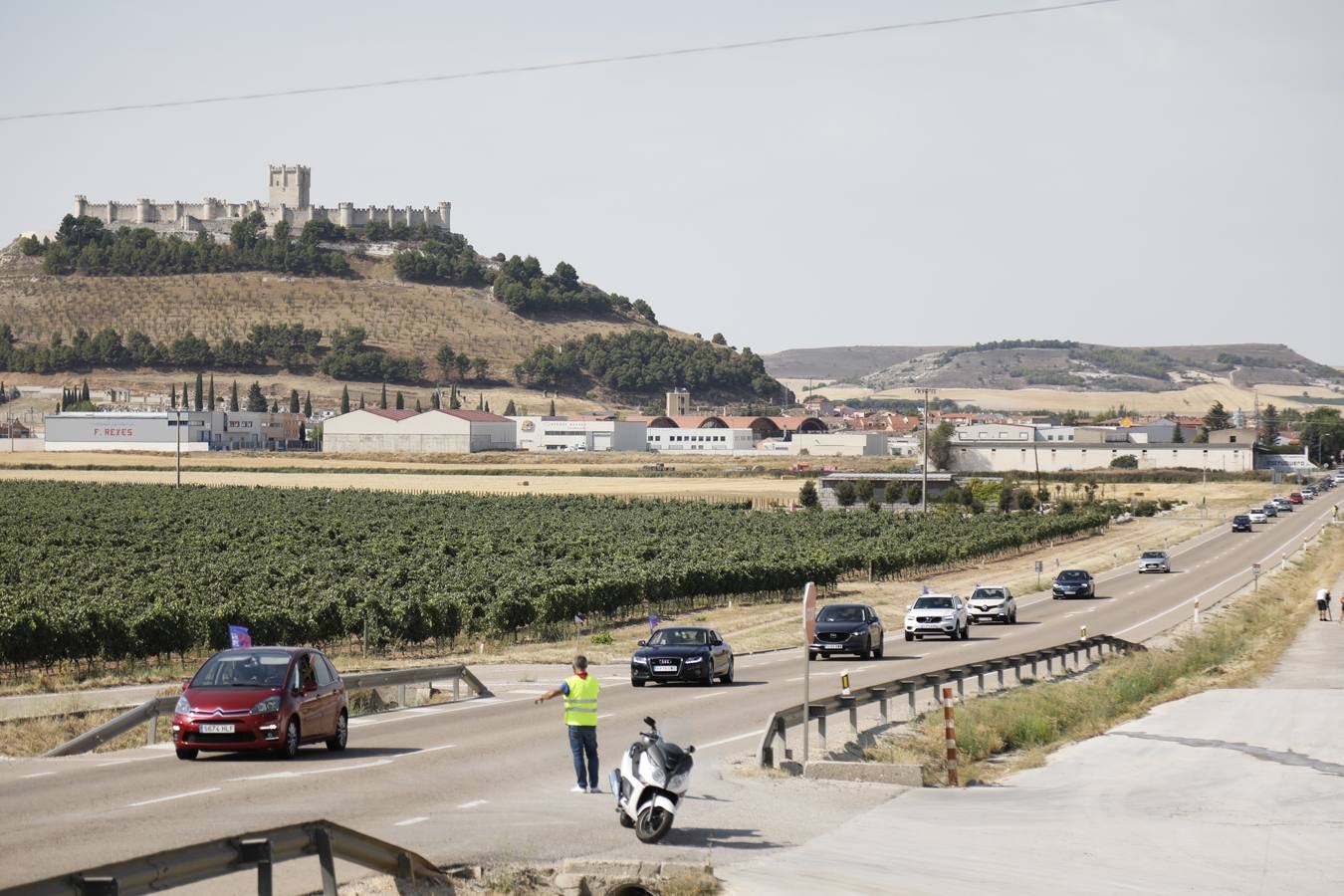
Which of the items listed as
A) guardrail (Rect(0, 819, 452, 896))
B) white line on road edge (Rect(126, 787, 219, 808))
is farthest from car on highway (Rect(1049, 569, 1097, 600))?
guardrail (Rect(0, 819, 452, 896))

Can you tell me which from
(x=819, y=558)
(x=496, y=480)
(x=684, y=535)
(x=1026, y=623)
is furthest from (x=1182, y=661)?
(x=496, y=480)

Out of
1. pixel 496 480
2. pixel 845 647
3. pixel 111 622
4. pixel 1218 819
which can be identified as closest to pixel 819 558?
pixel 845 647

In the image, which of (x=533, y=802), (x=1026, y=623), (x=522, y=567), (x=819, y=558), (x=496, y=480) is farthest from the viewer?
(x=496, y=480)

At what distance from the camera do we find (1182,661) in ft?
133

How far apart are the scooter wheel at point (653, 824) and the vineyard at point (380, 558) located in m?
26.7

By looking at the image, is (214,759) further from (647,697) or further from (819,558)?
(819,558)

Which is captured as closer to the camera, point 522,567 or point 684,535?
point 522,567

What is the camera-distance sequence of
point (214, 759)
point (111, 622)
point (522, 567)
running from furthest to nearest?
1. point (522, 567)
2. point (111, 622)
3. point (214, 759)

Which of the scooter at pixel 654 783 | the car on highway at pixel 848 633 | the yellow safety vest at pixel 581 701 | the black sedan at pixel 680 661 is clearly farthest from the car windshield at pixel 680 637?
the scooter at pixel 654 783

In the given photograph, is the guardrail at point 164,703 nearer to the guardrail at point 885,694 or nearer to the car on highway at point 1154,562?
the guardrail at point 885,694

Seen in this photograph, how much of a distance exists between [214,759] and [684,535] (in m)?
64.9

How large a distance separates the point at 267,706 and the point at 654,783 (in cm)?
752

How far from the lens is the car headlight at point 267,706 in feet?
69.0

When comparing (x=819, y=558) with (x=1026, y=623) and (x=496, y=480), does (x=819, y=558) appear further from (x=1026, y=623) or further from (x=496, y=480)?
(x=496, y=480)
